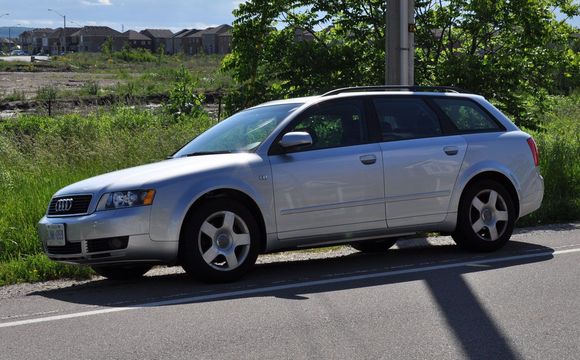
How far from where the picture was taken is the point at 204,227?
7742 millimetres

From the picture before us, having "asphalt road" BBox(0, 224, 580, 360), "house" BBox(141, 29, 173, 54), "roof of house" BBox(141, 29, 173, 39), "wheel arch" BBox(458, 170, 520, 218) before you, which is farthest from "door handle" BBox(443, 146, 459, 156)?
"roof of house" BBox(141, 29, 173, 39)

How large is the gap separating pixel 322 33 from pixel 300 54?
3.70ft

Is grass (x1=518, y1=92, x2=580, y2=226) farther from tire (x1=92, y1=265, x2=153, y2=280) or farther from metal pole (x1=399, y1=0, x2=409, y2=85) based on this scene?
tire (x1=92, y1=265, x2=153, y2=280)

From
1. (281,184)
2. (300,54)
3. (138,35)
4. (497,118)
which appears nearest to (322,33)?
(300,54)

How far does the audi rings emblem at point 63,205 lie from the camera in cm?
790

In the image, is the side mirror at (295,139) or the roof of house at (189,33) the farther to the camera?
the roof of house at (189,33)

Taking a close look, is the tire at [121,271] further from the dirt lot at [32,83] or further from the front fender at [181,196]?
the dirt lot at [32,83]

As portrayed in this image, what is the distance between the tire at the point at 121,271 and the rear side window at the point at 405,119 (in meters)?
2.54

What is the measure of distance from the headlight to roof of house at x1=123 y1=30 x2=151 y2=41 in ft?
599

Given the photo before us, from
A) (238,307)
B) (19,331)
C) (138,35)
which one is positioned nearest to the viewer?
(19,331)

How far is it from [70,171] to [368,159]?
6260 millimetres

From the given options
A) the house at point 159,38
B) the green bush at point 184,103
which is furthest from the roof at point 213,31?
the green bush at point 184,103

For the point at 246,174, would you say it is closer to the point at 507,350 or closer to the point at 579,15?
the point at 507,350

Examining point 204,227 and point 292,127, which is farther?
point 292,127
